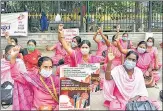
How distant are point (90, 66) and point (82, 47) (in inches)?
16.0

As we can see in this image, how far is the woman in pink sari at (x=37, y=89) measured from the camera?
5277 mm

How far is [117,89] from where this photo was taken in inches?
236

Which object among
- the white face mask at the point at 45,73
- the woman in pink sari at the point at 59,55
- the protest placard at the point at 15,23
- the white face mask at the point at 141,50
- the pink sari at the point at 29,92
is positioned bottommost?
the pink sari at the point at 29,92

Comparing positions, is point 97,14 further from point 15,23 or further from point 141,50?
point 141,50

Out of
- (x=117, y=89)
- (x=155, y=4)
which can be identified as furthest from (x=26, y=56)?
(x=155, y=4)

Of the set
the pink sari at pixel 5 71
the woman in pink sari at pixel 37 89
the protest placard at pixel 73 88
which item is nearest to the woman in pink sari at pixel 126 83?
the protest placard at pixel 73 88

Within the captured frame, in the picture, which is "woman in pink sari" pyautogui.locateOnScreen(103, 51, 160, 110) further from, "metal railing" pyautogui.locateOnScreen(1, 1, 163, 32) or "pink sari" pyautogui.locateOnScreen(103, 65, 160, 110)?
"metal railing" pyautogui.locateOnScreen(1, 1, 163, 32)

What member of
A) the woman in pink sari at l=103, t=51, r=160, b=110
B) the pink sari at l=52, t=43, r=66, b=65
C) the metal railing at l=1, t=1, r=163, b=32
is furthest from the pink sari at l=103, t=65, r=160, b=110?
the metal railing at l=1, t=1, r=163, b=32

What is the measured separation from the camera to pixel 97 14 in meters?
14.0

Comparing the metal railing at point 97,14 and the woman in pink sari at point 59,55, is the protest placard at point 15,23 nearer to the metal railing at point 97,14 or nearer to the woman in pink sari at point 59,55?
the metal railing at point 97,14

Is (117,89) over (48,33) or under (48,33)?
under

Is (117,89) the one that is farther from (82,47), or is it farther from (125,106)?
(82,47)

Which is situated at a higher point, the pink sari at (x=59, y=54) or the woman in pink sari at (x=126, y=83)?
the pink sari at (x=59, y=54)

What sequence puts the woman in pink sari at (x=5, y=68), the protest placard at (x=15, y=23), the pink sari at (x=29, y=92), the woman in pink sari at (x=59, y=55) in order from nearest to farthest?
the pink sari at (x=29, y=92), the woman in pink sari at (x=5, y=68), the woman in pink sari at (x=59, y=55), the protest placard at (x=15, y=23)
